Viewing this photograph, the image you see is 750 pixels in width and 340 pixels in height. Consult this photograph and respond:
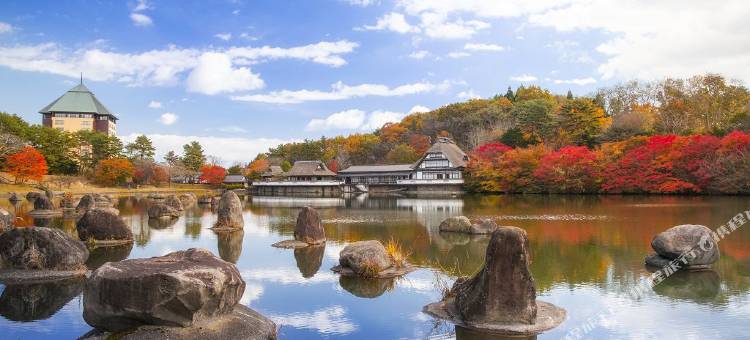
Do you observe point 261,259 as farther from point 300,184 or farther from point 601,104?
point 601,104

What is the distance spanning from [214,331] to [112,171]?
201 ft

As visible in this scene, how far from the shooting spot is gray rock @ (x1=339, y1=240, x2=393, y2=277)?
41.5ft

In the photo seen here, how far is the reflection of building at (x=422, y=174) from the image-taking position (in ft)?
198

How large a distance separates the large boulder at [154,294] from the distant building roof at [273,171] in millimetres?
64947

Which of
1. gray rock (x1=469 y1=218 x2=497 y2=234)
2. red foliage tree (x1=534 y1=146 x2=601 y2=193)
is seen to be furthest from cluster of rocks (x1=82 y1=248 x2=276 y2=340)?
red foliage tree (x1=534 y1=146 x2=601 y2=193)

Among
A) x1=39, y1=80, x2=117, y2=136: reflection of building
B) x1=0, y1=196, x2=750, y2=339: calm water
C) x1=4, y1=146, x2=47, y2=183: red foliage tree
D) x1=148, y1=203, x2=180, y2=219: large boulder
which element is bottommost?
x1=0, y1=196, x2=750, y2=339: calm water

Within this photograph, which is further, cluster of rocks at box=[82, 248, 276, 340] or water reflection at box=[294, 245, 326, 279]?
water reflection at box=[294, 245, 326, 279]

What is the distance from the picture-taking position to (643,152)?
43.5 meters

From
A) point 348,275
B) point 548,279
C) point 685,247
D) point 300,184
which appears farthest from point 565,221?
point 300,184

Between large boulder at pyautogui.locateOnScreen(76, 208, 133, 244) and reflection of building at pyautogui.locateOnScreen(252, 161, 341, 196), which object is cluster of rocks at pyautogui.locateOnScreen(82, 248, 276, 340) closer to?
large boulder at pyautogui.locateOnScreen(76, 208, 133, 244)

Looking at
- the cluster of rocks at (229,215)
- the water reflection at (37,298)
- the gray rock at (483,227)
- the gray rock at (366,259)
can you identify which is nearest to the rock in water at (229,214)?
the cluster of rocks at (229,215)

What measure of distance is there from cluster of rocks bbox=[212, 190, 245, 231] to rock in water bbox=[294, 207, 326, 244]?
557cm

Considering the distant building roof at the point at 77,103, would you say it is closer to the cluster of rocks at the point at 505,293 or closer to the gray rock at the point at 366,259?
the gray rock at the point at 366,259

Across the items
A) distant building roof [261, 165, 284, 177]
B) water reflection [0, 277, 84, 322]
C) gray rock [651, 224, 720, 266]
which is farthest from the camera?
distant building roof [261, 165, 284, 177]
